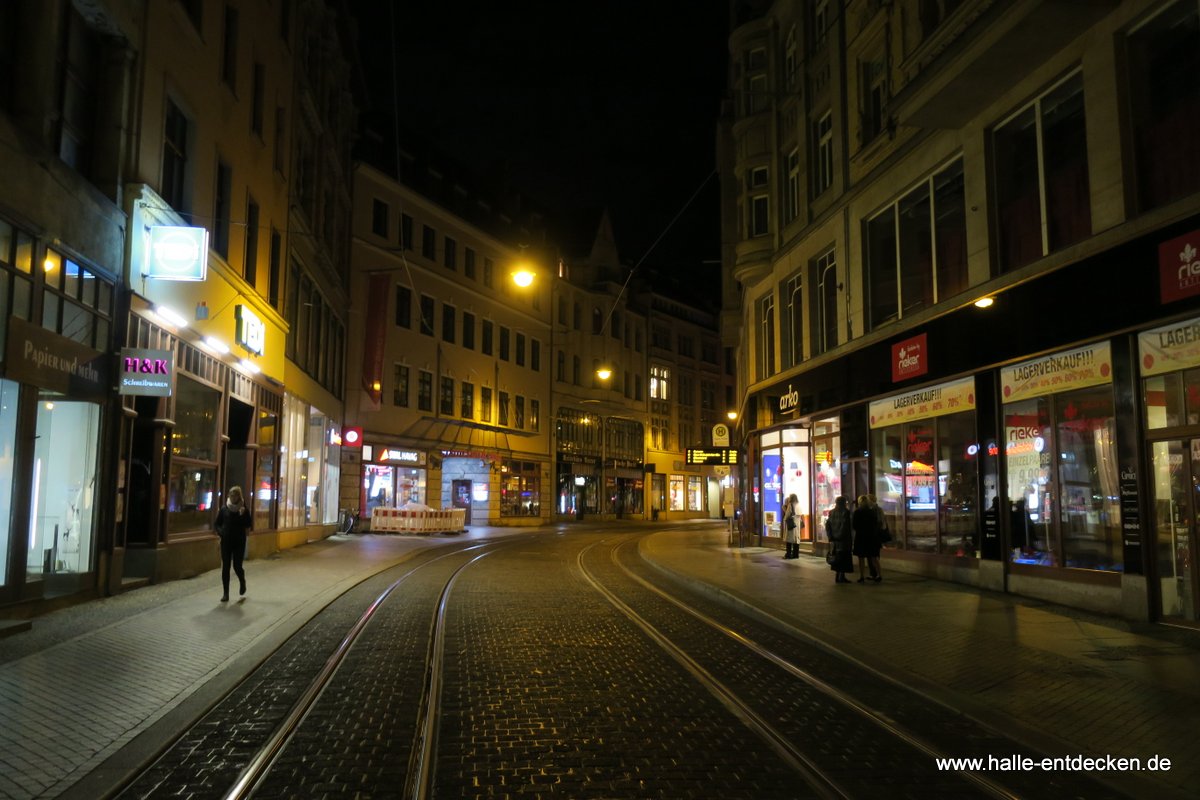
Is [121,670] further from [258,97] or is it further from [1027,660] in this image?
[258,97]

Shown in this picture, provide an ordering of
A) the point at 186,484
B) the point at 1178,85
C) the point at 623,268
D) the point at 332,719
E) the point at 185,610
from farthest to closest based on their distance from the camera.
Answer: the point at 623,268 < the point at 186,484 < the point at 185,610 < the point at 1178,85 < the point at 332,719

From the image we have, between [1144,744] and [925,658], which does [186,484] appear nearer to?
[925,658]

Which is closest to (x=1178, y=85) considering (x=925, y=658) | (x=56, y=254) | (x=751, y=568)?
(x=925, y=658)

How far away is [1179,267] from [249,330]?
17485 millimetres

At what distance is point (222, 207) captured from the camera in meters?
18.9

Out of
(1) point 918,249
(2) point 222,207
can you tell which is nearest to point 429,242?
(2) point 222,207

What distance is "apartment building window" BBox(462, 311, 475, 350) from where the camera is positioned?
146ft

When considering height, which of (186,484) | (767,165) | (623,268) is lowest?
(186,484)

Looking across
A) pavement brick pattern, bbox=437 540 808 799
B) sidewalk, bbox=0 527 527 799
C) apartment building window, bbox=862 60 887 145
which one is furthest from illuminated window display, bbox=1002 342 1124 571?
sidewalk, bbox=0 527 527 799

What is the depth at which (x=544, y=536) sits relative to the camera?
3591 centimetres

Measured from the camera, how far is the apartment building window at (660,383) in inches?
2511

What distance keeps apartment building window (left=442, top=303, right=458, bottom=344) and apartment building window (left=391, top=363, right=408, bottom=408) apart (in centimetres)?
350

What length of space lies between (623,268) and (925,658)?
5401cm

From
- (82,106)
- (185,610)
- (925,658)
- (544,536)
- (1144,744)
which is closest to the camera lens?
(1144,744)
